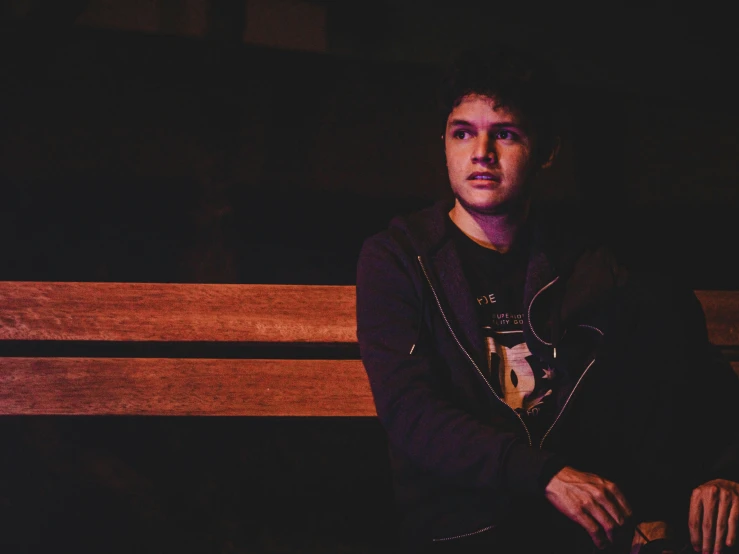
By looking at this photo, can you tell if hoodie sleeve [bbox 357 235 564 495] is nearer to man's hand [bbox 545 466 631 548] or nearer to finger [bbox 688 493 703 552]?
man's hand [bbox 545 466 631 548]

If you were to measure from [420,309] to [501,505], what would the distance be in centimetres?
59

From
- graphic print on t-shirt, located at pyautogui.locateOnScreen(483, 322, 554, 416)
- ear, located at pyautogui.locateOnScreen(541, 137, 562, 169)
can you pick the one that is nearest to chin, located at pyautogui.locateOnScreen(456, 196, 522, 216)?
ear, located at pyautogui.locateOnScreen(541, 137, 562, 169)

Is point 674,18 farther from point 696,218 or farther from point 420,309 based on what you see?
point 420,309

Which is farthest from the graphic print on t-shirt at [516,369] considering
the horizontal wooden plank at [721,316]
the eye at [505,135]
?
the horizontal wooden plank at [721,316]

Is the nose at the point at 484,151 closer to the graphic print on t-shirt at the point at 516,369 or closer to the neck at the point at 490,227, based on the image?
the neck at the point at 490,227

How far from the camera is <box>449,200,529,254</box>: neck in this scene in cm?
199

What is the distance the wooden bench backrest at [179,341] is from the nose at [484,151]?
2.84 ft

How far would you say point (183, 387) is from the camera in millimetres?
2352

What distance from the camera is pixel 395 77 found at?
288cm

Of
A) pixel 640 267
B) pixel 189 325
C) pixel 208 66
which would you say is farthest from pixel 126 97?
pixel 640 267

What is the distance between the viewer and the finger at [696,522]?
1.45 m

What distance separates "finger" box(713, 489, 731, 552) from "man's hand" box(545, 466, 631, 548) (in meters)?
0.27

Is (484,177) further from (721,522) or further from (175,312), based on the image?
(175,312)

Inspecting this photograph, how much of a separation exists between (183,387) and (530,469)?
1.49 metres
